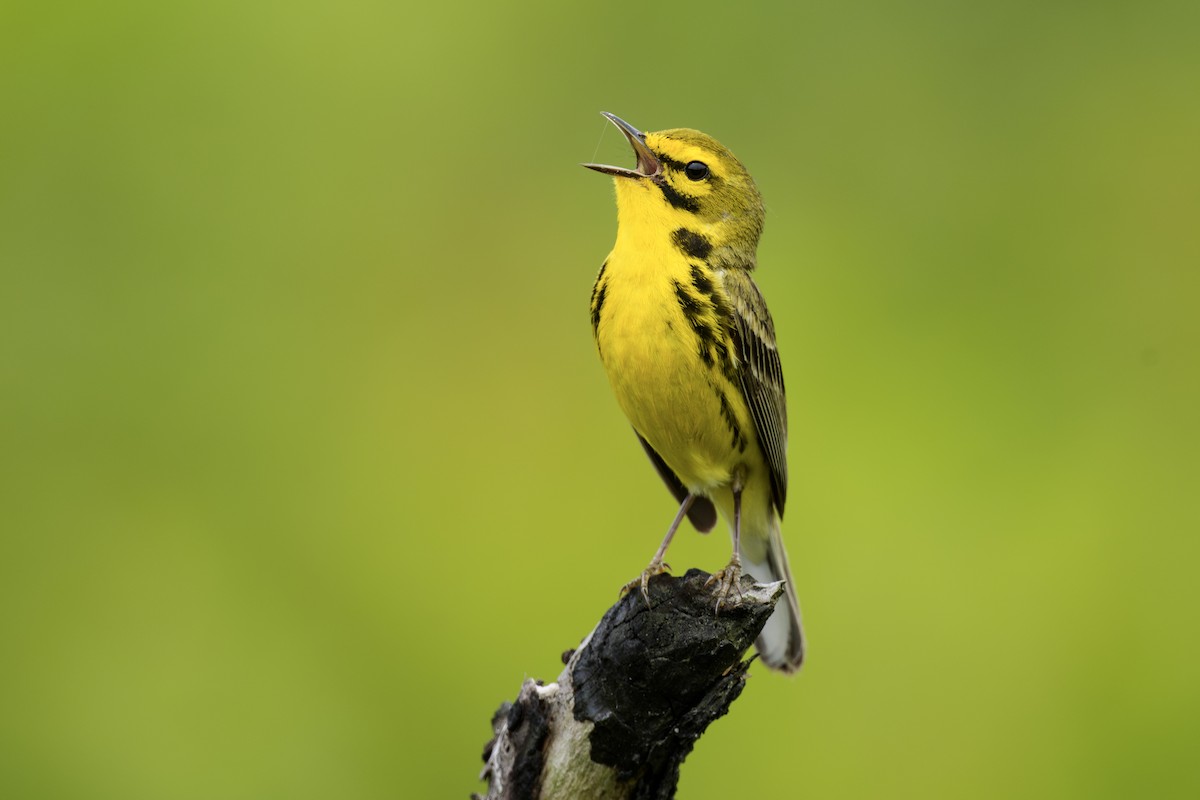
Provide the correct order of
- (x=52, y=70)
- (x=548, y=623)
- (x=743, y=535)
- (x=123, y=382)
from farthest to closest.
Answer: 1. (x=52, y=70)
2. (x=123, y=382)
3. (x=548, y=623)
4. (x=743, y=535)

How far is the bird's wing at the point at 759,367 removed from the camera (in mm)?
5227

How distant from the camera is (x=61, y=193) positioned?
7.57 meters

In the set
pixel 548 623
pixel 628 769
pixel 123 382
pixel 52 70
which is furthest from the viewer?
pixel 52 70

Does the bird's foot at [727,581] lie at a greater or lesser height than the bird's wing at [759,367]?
lesser

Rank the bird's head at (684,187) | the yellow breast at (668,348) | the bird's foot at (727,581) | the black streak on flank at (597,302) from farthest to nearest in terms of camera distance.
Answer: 1. the bird's head at (684,187)
2. the black streak on flank at (597,302)
3. the yellow breast at (668,348)
4. the bird's foot at (727,581)

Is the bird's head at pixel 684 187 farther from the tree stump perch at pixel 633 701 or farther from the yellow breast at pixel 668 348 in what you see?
the tree stump perch at pixel 633 701

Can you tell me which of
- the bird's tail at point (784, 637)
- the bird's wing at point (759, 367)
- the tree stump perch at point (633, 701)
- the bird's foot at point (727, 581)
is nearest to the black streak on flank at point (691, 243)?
the bird's wing at point (759, 367)

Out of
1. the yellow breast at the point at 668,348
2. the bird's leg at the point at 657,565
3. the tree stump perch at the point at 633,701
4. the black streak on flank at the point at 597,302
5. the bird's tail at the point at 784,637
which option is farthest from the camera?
the bird's tail at the point at 784,637

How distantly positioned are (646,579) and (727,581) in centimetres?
25

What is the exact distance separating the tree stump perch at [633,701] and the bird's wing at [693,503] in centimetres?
160

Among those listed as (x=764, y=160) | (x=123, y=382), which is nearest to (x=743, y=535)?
(x=764, y=160)

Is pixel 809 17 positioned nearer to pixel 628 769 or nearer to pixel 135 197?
pixel 135 197

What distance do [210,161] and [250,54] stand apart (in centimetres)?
65

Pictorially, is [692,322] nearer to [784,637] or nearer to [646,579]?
[646,579]
